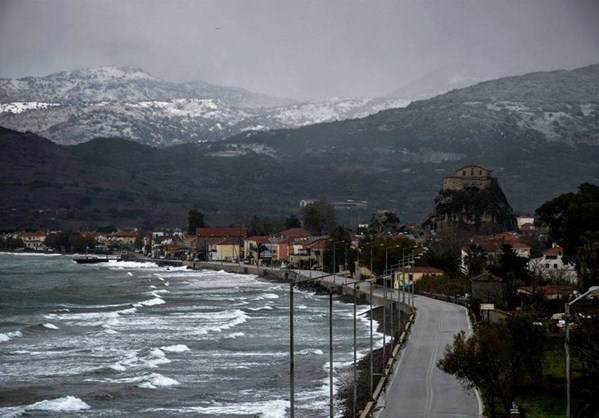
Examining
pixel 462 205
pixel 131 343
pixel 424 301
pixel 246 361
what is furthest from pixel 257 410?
pixel 462 205

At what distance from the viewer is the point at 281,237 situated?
200 m

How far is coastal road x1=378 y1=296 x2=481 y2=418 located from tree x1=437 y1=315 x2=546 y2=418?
901 millimetres

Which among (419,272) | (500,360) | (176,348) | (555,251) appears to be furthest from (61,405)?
(555,251)

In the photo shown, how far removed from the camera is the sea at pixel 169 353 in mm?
51312

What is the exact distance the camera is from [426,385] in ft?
156

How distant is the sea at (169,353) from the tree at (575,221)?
16.8 meters

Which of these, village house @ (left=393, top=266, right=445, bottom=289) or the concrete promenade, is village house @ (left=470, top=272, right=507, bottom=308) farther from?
village house @ (left=393, top=266, right=445, bottom=289)

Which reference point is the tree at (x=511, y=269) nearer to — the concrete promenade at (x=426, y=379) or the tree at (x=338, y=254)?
the concrete promenade at (x=426, y=379)

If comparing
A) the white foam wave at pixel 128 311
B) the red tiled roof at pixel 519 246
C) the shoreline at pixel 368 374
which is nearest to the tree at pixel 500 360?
the shoreline at pixel 368 374

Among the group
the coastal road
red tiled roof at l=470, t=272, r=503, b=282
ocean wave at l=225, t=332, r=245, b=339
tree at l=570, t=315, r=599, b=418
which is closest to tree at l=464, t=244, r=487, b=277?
red tiled roof at l=470, t=272, r=503, b=282

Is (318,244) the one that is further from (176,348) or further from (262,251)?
(176,348)

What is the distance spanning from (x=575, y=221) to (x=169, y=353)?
36.6 metres

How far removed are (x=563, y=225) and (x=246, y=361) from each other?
3804 cm

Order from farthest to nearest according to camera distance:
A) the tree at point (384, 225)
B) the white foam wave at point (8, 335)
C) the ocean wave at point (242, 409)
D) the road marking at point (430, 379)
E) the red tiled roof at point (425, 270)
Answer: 1. the tree at point (384, 225)
2. the red tiled roof at point (425, 270)
3. the white foam wave at point (8, 335)
4. the ocean wave at point (242, 409)
5. the road marking at point (430, 379)
